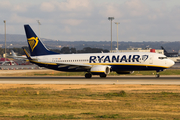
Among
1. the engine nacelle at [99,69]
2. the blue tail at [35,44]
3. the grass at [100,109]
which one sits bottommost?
the grass at [100,109]

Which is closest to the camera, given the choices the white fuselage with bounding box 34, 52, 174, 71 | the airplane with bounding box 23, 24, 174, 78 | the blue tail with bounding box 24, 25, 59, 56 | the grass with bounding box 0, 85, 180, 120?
the grass with bounding box 0, 85, 180, 120

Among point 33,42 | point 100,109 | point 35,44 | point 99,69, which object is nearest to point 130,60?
point 99,69

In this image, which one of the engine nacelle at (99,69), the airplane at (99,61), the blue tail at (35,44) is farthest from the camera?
the blue tail at (35,44)

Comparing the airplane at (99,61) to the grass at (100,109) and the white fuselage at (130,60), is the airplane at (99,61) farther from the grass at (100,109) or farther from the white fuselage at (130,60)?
the grass at (100,109)

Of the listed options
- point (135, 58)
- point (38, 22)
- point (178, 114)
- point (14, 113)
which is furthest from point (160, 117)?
point (38, 22)

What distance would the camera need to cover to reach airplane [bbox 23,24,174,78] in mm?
47875

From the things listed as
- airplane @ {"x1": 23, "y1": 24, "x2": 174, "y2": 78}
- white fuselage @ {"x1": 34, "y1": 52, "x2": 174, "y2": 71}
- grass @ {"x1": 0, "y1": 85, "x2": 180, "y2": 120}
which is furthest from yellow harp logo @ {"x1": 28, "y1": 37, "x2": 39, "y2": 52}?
grass @ {"x1": 0, "y1": 85, "x2": 180, "y2": 120}

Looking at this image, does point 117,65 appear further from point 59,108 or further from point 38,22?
point 38,22

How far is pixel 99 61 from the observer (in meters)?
50.4

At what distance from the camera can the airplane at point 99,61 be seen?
47.9 meters

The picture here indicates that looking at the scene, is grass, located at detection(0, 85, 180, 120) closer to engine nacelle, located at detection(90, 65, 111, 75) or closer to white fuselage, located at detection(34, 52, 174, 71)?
engine nacelle, located at detection(90, 65, 111, 75)

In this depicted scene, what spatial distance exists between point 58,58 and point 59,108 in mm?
35622

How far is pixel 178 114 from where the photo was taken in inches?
678

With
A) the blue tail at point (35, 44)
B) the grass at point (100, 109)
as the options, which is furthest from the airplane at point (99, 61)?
the grass at point (100, 109)
